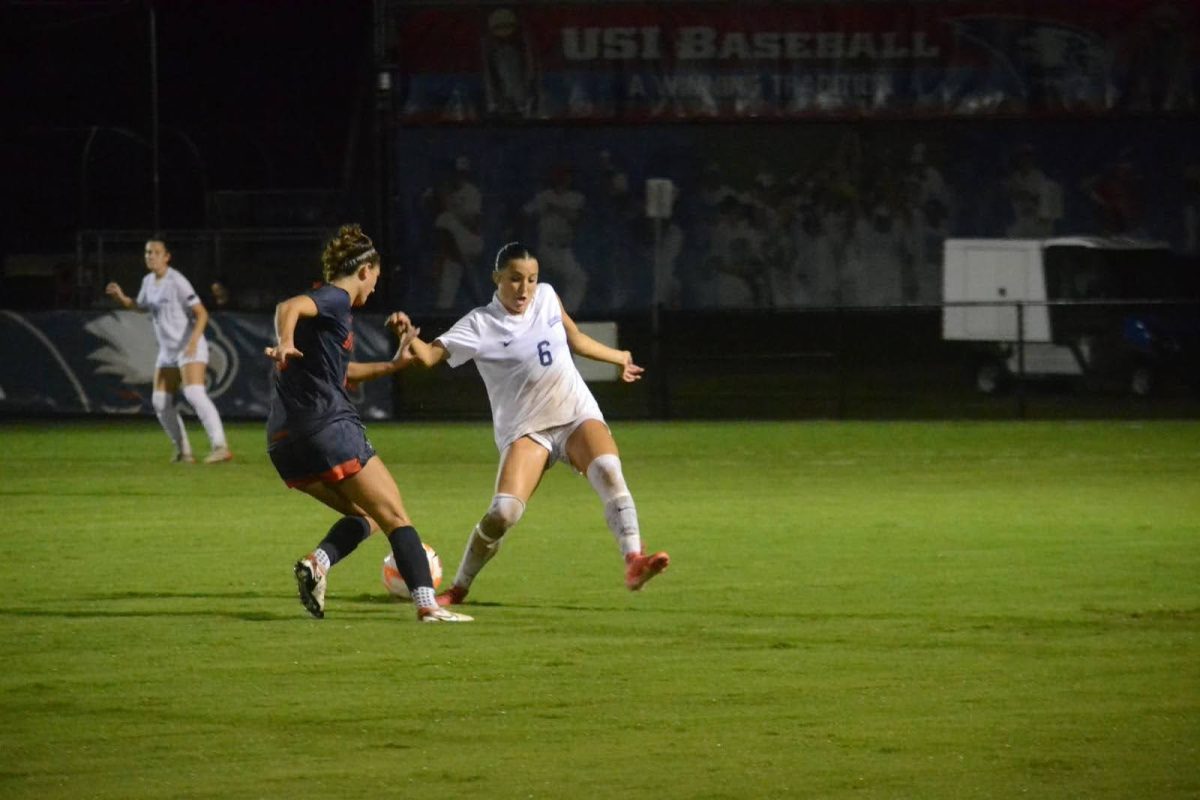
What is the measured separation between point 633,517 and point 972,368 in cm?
1909

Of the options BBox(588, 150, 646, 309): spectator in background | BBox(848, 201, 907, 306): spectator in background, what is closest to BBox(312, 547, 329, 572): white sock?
BBox(588, 150, 646, 309): spectator in background

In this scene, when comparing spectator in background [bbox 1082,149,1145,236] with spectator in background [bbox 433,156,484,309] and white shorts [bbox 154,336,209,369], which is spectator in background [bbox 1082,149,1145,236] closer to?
spectator in background [bbox 433,156,484,309]

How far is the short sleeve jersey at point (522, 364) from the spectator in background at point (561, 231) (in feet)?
70.6

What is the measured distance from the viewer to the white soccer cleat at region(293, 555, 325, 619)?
33.1 ft

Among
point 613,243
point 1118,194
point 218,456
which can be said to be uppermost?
point 1118,194

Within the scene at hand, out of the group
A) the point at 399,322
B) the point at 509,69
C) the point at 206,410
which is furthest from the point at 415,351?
the point at 509,69

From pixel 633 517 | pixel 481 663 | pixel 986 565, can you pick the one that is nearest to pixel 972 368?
pixel 986 565

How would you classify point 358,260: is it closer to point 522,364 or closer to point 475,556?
point 522,364

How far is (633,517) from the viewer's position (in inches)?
425

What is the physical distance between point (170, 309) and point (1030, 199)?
16716mm

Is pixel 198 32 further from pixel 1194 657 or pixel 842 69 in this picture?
pixel 1194 657

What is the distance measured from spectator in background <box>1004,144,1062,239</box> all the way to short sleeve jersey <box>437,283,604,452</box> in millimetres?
23166

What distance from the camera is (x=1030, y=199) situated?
109 ft

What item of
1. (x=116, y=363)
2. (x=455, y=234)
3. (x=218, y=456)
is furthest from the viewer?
(x=455, y=234)
